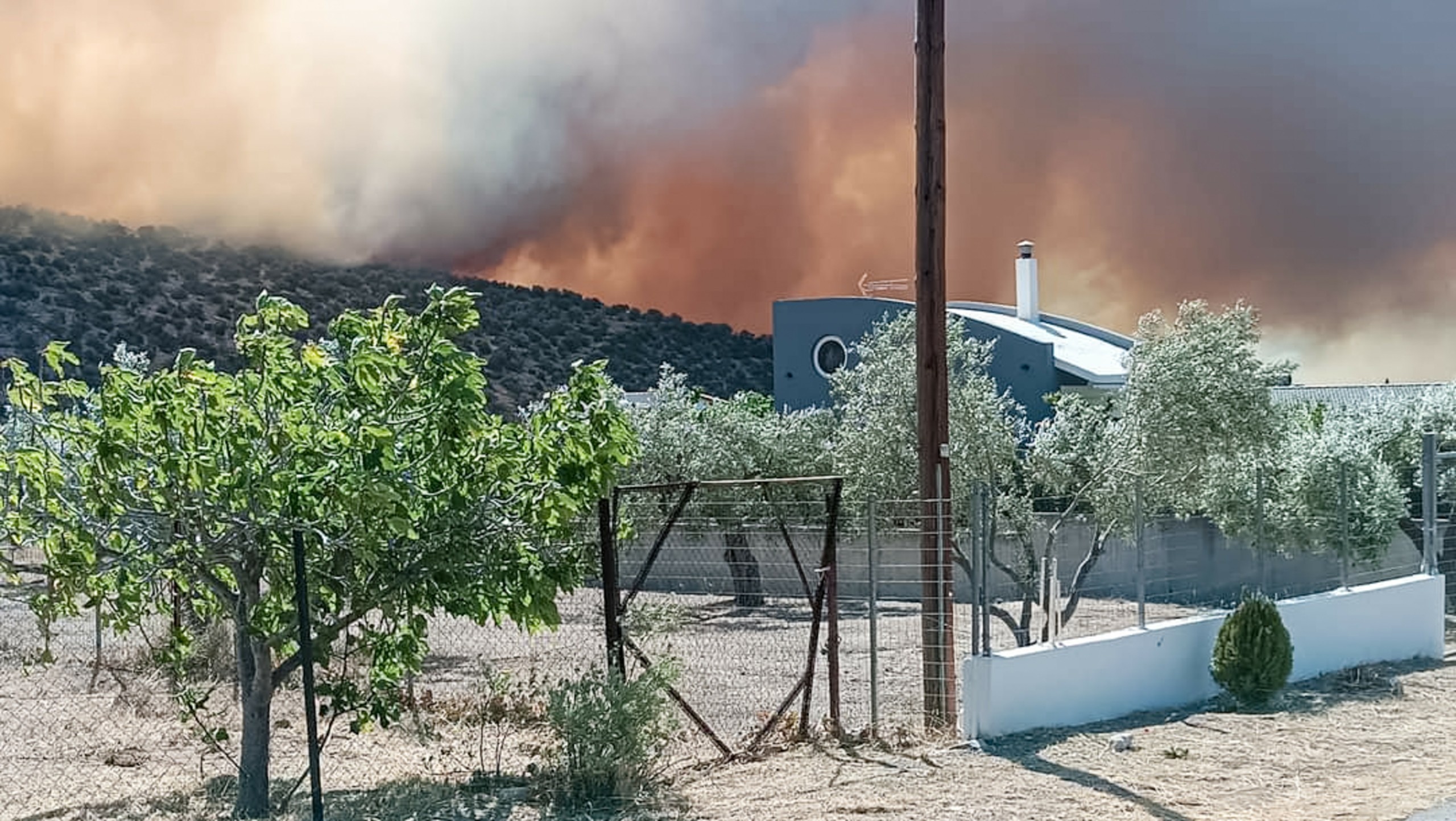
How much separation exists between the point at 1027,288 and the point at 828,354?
17.8 feet

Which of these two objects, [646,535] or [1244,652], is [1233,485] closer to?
[1244,652]

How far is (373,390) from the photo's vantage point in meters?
8.23

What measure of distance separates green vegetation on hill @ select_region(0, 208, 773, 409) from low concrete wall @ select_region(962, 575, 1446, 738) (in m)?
27.3

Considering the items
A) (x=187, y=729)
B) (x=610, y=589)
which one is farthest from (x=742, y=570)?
(x=610, y=589)

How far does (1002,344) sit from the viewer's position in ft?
103

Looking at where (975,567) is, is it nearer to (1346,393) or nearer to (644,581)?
(644,581)

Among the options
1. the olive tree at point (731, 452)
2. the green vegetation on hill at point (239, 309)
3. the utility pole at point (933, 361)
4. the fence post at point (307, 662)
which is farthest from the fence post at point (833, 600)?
the green vegetation on hill at point (239, 309)

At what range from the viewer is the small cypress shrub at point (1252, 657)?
12805 millimetres

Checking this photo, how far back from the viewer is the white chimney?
117ft

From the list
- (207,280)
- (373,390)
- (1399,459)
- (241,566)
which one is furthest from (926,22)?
(207,280)

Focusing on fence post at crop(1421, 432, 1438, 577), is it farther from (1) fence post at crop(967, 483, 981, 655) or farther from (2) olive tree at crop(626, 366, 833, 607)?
(2) olive tree at crop(626, 366, 833, 607)

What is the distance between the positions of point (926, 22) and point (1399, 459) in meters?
15.0

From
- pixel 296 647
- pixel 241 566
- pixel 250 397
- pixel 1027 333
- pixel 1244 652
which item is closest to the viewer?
pixel 250 397

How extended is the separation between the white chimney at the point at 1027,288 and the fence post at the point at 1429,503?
1952cm
